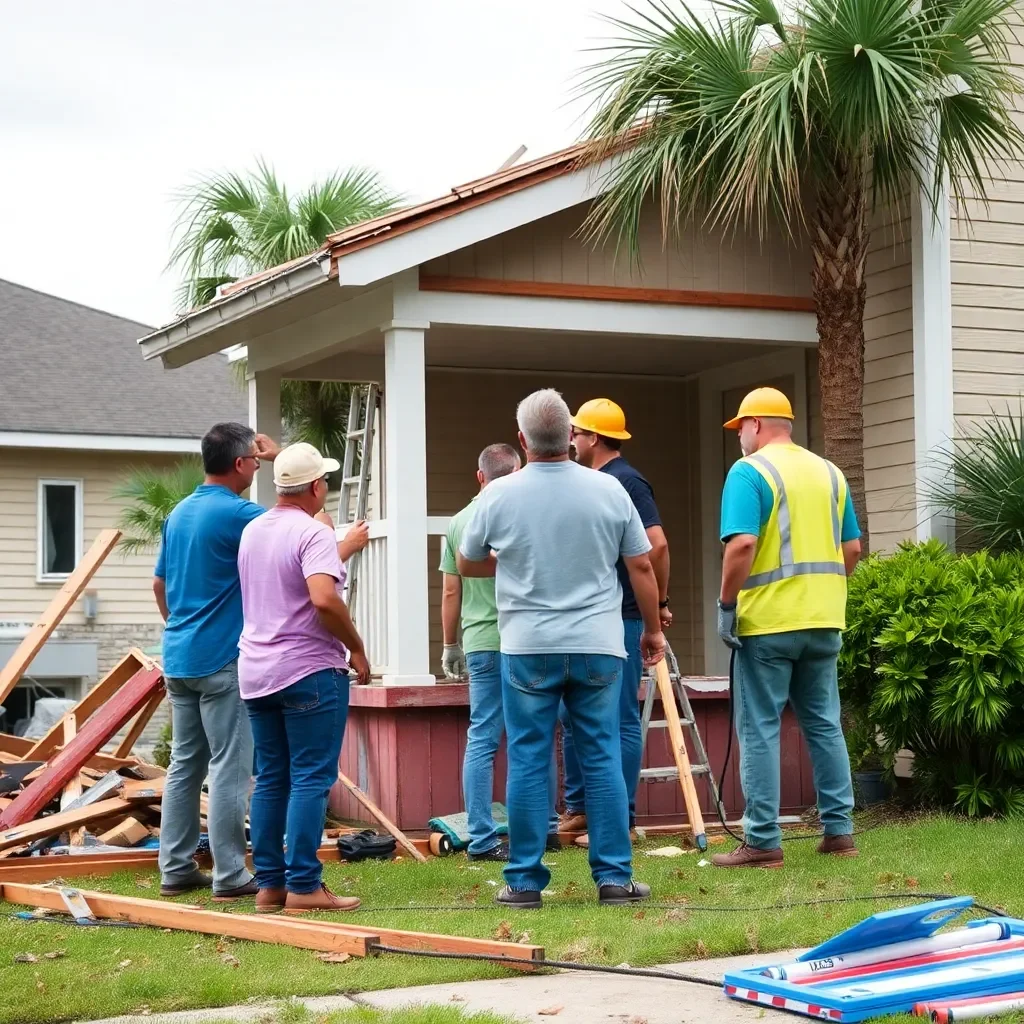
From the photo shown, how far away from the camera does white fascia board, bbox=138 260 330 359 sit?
882 cm

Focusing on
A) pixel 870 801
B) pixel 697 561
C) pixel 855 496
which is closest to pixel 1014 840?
Result: pixel 870 801

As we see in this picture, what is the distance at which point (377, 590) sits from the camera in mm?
9531

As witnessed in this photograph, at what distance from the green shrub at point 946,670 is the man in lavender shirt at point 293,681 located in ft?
10.7

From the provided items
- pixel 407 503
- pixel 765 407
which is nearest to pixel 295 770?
Result: pixel 765 407

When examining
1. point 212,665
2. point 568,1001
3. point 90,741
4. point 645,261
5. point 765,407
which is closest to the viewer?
point 568,1001

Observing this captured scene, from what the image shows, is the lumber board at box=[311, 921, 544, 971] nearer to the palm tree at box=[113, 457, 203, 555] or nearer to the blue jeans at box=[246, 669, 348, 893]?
the blue jeans at box=[246, 669, 348, 893]

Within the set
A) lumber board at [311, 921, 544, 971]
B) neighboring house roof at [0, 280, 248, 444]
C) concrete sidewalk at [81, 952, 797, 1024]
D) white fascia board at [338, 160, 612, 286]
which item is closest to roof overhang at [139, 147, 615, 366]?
white fascia board at [338, 160, 612, 286]

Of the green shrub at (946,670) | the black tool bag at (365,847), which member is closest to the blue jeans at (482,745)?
the black tool bag at (365,847)

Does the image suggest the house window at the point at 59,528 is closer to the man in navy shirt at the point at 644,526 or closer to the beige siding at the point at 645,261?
the beige siding at the point at 645,261

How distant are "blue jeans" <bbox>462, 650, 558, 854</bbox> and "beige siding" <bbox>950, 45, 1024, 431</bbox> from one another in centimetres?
356

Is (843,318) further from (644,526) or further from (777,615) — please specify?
(777,615)

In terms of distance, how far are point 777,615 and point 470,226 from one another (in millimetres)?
3362

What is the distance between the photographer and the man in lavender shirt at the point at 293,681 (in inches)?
231

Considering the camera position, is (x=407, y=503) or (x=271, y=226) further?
(x=271, y=226)
